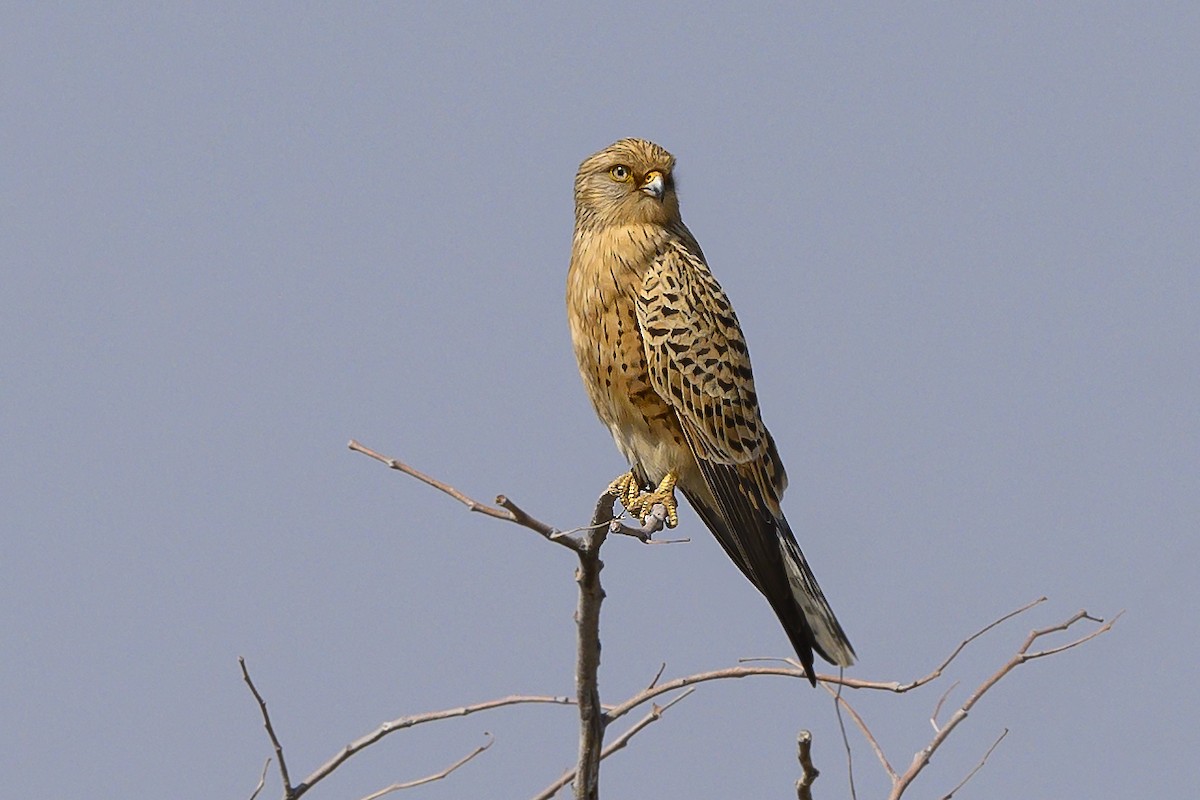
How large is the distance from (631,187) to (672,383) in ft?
2.17

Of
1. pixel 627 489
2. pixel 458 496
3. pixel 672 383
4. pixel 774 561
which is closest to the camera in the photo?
pixel 458 496

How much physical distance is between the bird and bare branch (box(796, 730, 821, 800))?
93 cm

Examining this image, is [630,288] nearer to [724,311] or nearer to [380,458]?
[724,311]

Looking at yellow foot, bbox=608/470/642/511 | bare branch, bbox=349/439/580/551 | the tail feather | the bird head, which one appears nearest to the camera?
bare branch, bbox=349/439/580/551

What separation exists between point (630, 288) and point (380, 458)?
1.68 m

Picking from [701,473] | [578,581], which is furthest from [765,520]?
[578,581]

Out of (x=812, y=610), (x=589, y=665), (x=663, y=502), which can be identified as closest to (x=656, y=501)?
(x=663, y=502)

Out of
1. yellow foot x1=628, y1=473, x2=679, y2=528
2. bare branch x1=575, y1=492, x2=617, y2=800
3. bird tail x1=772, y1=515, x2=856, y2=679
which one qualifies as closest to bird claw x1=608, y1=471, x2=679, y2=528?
yellow foot x1=628, y1=473, x2=679, y2=528

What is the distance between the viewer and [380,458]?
264 cm

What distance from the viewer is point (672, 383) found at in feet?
13.5

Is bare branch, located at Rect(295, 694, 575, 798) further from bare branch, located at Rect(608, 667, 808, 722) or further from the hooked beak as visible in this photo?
the hooked beak

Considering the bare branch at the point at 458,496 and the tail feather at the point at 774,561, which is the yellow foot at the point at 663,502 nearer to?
the tail feather at the point at 774,561

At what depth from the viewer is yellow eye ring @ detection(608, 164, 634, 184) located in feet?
14.4

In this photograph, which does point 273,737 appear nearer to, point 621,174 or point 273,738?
point 273,738
